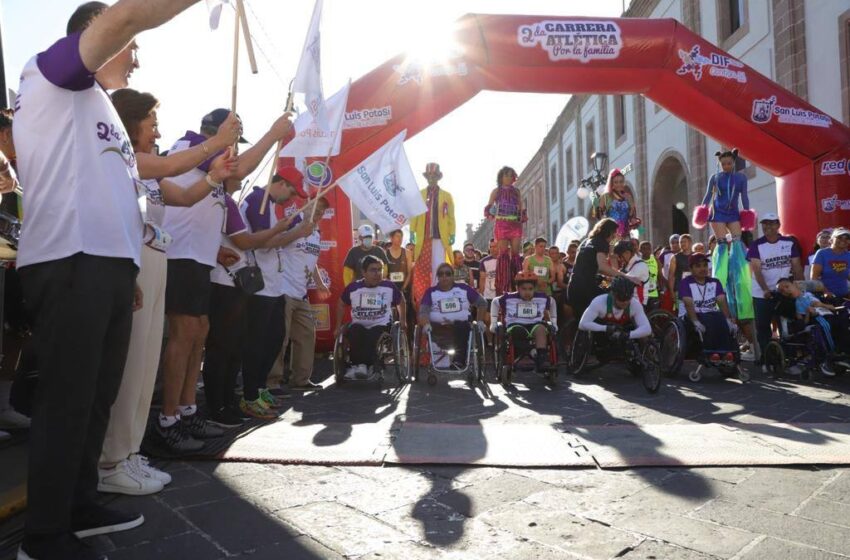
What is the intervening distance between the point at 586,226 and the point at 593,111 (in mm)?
16986

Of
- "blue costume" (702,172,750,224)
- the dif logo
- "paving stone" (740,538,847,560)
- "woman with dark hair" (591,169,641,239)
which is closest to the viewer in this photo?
"paving stone" (740,538,847,560)

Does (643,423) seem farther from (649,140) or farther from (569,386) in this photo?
(649,140)

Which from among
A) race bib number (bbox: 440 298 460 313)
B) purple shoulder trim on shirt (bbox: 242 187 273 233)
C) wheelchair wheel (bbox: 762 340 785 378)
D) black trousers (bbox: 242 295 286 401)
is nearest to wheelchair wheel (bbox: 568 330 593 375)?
race bib number (bbox: 440 298 460 313)

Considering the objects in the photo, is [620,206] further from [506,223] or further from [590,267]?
[590,267]

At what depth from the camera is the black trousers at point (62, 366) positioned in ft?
6.01

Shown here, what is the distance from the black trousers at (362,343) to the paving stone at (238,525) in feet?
11.5

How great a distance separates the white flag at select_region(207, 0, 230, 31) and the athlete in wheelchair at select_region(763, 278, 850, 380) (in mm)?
5603

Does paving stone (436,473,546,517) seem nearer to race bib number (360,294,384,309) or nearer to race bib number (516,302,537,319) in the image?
race bib number (516,302,537,319)

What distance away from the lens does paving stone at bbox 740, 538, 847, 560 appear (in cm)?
194

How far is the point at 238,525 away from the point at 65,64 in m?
1.52

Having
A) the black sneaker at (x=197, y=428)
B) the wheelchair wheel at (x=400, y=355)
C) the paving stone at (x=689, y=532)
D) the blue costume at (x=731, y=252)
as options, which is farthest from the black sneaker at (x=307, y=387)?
the blue costume at (x=731, y=252)

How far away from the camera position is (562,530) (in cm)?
218

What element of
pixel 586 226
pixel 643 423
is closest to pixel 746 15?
pixel 586 226

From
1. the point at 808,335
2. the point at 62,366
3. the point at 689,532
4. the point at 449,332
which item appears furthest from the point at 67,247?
the point at 808,335
